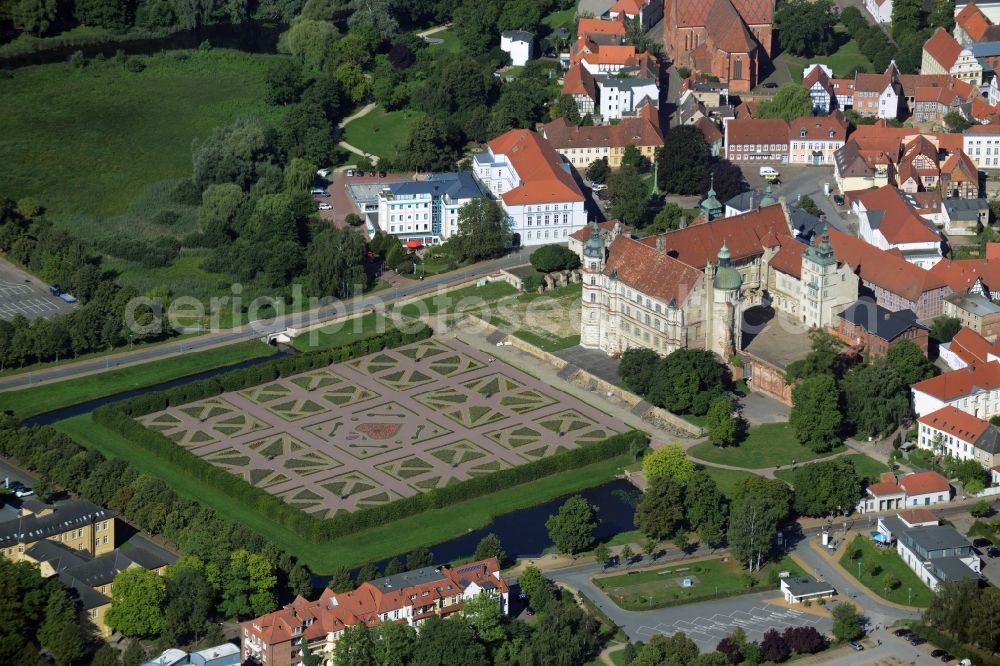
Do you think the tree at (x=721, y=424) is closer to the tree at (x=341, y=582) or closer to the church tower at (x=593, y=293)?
the church tower at (x=593, y=293)

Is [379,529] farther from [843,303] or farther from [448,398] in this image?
[843,303]

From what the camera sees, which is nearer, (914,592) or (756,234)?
(914,592)

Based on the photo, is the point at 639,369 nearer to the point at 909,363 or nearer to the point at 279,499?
the point at 909,363

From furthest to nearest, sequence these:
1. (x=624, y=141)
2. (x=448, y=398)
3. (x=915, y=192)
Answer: (x=624, y=141), (x=915, y=192), (x=448, y=398)

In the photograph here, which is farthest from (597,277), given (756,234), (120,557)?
(120,557)

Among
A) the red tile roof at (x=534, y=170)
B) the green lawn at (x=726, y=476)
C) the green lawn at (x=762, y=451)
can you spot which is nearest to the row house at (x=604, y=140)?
the red tile roof at (x=534, y=170)

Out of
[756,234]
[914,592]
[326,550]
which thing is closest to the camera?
[914,592]

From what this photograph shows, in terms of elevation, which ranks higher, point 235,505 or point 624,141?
point 624,141

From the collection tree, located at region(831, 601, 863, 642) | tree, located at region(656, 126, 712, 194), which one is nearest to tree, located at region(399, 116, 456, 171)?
tree, located at region(656, 126, 712, 194)
